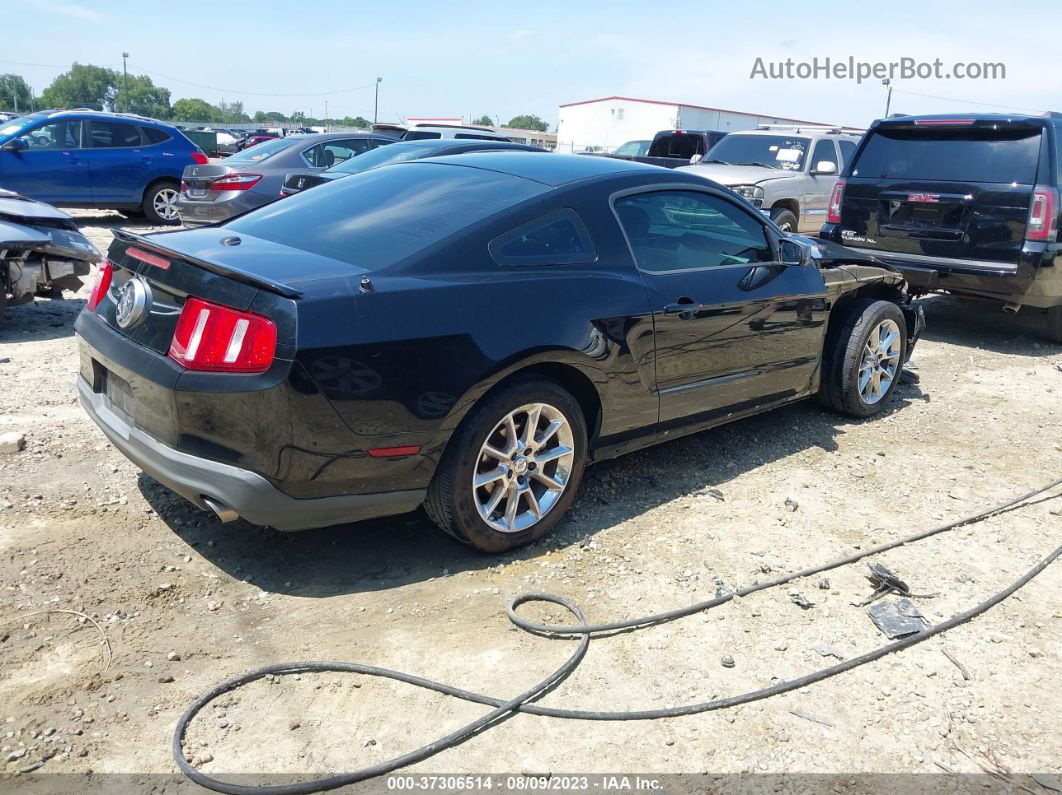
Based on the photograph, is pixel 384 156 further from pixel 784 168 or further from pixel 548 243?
pixel 548 243

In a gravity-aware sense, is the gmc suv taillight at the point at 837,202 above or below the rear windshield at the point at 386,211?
above

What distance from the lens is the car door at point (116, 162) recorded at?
527 inches

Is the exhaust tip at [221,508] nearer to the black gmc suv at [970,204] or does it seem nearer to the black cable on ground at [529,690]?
the black cable on ground at [529,690]

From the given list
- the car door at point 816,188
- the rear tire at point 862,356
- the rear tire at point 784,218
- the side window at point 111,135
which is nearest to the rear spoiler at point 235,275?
the rear tire at point 862,356

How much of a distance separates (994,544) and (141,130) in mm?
13615

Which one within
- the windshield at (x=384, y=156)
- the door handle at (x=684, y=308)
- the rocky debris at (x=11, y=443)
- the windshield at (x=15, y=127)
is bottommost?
the rocky debris at (x=11, y=443)

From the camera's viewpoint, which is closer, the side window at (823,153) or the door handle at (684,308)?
the door handle at (684,308)

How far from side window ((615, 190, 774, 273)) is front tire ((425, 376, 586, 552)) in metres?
0.91

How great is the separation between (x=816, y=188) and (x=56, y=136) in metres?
11.0

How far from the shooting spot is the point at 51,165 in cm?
1297

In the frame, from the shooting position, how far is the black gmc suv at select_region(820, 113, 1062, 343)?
291 inches

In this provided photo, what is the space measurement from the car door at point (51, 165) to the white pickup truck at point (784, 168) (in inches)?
356

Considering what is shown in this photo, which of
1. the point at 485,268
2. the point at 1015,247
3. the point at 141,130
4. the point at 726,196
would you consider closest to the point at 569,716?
the point at 485,268

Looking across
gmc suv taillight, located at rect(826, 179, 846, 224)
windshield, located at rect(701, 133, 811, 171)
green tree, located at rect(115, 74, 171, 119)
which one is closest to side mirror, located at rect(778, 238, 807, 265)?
gmc suv taillight, located at rect(826, 179, 846, 224)
